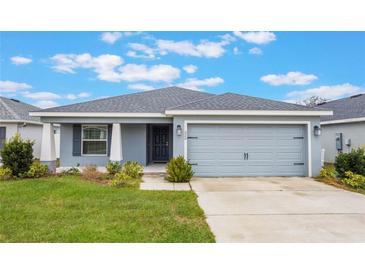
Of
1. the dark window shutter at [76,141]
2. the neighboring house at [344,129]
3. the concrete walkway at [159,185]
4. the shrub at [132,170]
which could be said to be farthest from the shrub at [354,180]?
the dark window shutter at [76,141]

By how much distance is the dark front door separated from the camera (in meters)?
15.0

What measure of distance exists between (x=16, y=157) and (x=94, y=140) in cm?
434

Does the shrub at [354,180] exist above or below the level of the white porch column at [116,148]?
below

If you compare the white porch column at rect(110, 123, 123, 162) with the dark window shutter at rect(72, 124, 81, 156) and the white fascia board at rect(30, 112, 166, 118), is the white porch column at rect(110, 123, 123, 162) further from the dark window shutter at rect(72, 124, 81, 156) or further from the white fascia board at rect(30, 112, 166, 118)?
the dark window shutter at rect(72, 124, 81, 156)

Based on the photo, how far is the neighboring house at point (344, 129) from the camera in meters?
13.9

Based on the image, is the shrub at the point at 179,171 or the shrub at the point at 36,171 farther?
the shrub at the point at 36,171

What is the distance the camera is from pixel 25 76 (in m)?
21.4

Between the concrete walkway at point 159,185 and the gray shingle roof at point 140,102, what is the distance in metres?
3.28

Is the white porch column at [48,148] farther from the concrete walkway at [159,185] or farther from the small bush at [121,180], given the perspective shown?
Answer: the concrete walkway at [159,185]

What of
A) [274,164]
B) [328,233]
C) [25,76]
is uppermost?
[25,76]

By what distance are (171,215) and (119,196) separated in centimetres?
224
